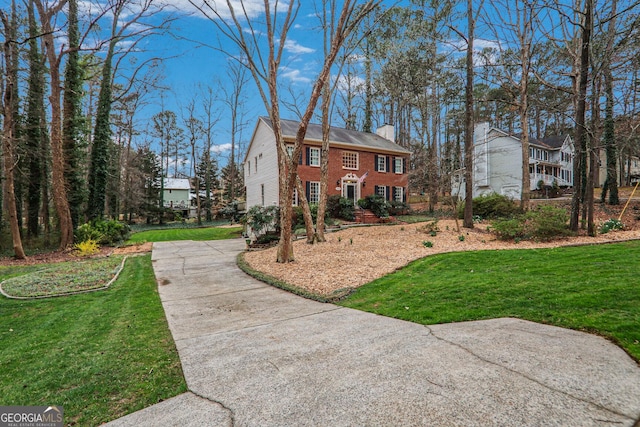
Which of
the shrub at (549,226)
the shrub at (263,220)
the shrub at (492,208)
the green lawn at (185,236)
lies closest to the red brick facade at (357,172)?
the shrub at (492,208)

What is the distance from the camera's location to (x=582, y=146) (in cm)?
1028

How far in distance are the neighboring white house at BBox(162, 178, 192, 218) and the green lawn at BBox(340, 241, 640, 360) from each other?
127 feet

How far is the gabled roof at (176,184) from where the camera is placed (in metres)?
40.8

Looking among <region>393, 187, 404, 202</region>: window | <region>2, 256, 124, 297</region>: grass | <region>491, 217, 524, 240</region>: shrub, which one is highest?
<region>393, 187, 404, 202</region>: window

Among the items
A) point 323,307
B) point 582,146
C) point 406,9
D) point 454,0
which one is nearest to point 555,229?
point 582,146

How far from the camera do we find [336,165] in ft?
65.5

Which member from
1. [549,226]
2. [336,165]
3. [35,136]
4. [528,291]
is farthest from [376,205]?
[35,136]

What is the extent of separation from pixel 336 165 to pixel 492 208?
31.5 ft

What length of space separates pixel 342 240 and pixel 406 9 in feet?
69.2

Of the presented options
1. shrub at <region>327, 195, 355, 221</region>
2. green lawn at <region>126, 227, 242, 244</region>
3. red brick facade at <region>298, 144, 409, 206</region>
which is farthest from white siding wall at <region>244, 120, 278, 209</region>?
shrub at <region>327, 195, 355, 221</region>

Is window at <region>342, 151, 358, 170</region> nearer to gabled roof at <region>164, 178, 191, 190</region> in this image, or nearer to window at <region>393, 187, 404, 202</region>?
window at <region>393, 187, 404, 202</region>

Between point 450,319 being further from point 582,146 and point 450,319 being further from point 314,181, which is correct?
point 314,181

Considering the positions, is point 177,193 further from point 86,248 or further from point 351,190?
point 86,248

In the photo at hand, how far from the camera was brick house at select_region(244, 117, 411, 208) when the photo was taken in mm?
19047
